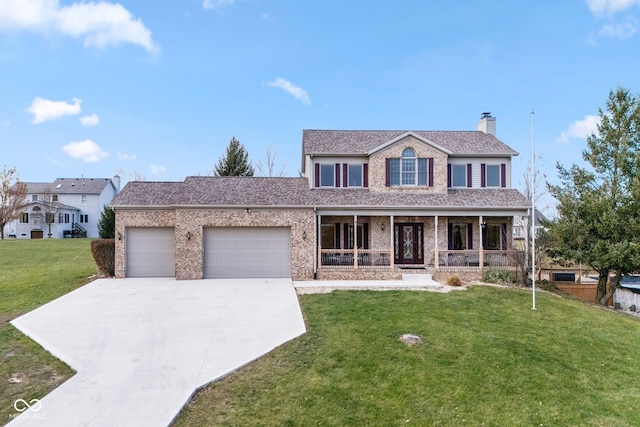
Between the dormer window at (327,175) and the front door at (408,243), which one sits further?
the dormer window at (327,175)

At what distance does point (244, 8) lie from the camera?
58.7 feet

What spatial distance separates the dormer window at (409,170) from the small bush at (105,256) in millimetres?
14046

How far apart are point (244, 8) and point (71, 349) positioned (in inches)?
621

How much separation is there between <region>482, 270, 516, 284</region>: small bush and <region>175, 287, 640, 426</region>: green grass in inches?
182

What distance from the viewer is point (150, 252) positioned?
60.3ft

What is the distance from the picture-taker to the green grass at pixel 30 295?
718 centimetres

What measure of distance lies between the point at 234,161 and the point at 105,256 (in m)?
16.8

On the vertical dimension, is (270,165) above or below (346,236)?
above

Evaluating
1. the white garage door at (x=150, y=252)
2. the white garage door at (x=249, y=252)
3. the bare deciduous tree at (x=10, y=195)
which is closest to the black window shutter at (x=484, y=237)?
the white garage door at (x=249, y=252)

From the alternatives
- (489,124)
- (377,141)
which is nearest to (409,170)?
(377,141)

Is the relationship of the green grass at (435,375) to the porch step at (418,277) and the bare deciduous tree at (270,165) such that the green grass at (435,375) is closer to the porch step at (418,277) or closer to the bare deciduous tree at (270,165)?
the porch step at (418,277)

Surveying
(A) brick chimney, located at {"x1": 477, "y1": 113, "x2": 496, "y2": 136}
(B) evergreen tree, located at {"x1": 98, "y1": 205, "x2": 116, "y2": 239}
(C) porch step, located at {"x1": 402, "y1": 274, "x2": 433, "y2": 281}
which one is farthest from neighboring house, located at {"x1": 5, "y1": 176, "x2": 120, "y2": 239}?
(A) brick chimney, located at {"x1": 477, "y1": 113, "x2": 496, "y2": 136}

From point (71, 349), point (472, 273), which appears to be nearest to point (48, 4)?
point (71, 349)

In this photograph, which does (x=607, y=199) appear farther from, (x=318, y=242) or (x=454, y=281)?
(x=318, y=242)
